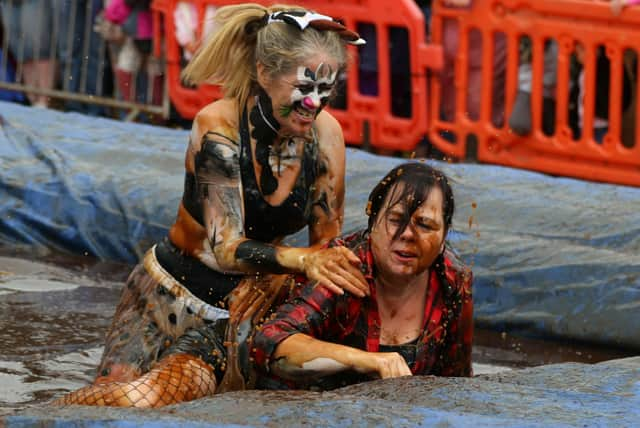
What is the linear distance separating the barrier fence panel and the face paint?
19.2 ft

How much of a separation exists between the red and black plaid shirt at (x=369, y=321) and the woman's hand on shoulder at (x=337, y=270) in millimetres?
30

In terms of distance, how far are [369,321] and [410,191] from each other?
0.39 metres

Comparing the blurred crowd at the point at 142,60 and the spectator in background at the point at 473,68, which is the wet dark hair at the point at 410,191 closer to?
the blurred crowd at the point at 142,60

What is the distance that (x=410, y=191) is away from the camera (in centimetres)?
435

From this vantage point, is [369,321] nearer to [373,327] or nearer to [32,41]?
[373,327]

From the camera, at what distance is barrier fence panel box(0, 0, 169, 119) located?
10477 mm

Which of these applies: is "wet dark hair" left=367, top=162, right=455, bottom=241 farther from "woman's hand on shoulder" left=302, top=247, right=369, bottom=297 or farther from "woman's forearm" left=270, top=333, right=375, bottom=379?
"woman's forearm" left=270, top=333, right=375, bottom=379

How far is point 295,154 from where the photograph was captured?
4.78 meters

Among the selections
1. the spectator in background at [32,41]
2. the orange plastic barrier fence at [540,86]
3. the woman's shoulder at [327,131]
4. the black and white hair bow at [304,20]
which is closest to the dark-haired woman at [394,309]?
the woman's shoulder at [327,131]

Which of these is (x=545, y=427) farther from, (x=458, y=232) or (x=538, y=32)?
(x=538, y=32)

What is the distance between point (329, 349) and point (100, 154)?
3984 mm

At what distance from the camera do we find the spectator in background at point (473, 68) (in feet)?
29.6

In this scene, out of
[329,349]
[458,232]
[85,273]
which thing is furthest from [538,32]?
[329,349]

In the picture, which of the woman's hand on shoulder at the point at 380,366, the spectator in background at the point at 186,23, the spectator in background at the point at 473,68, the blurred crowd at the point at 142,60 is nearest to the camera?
the woman's hand on shoulder at the point at 380,366
